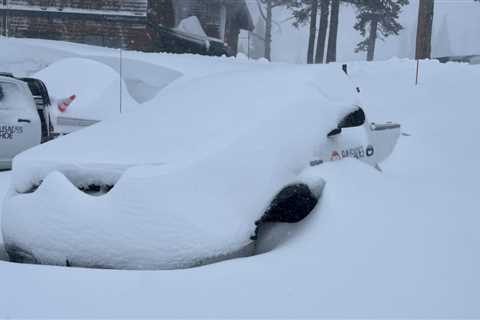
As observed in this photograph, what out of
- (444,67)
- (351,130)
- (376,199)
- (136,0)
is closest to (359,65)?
(444,67)

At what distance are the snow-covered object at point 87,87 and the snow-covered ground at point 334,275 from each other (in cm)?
849

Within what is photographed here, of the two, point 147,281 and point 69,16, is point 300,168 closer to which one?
point 147,281

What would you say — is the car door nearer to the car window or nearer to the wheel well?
the car window

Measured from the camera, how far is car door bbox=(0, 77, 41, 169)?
8.32 m

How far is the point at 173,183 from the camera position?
10.6 ft

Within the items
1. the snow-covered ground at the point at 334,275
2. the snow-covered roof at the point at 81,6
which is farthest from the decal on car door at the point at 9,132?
the snow-covered roof at the point at 81,6

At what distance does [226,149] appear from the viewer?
3.56 metres

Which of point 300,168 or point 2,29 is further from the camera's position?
point 2,29

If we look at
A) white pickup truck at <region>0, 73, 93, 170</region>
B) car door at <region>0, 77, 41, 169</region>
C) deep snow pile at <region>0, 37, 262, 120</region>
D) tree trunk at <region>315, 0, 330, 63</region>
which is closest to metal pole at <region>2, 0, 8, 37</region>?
deep snow pile at <region>0, 37, 262, 120</region>

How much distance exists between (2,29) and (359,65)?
16.9 meters

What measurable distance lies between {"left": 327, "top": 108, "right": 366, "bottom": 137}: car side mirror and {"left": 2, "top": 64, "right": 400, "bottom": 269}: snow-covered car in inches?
1.0

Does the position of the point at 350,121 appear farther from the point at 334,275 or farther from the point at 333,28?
the point at 333,28

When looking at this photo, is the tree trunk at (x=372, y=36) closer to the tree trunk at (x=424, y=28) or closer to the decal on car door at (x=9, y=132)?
the tree trunk at (x=424, y=28)

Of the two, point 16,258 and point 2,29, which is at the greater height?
point 2,29
